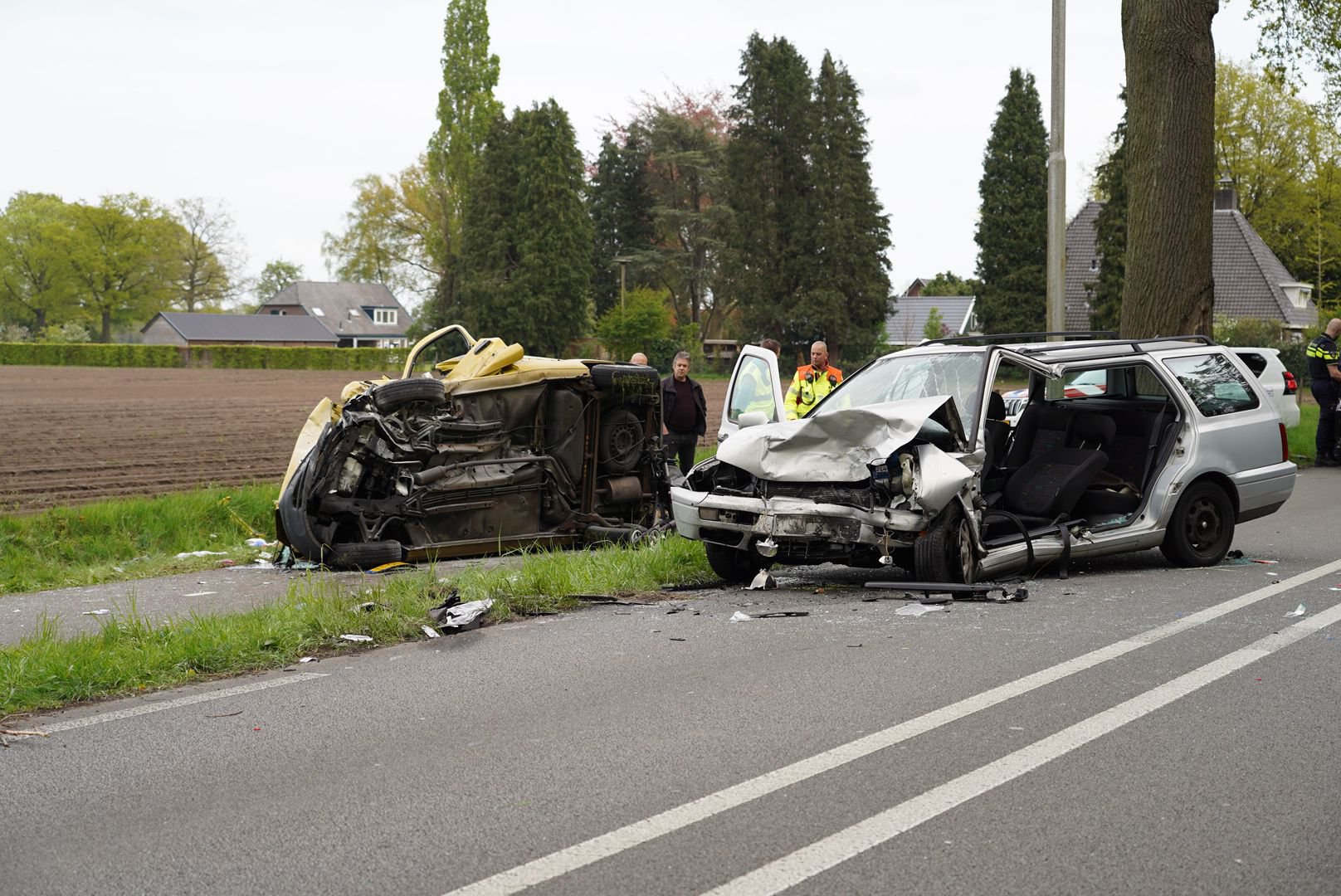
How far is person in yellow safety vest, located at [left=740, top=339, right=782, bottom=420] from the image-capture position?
1233 centimetres

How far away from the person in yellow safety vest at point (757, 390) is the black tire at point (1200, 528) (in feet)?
12.4

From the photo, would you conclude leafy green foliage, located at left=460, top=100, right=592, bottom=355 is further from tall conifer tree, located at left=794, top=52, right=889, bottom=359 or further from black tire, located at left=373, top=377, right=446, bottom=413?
black tire, located at left=373, top=377, right=446, bottom=413

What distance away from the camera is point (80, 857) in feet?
12.7

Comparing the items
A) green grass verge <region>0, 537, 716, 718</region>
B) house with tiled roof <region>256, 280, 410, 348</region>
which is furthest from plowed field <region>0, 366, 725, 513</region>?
house with tiled roof <region>256, 280, 410, 348</region>

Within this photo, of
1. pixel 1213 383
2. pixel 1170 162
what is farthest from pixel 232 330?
pixel 1213 383

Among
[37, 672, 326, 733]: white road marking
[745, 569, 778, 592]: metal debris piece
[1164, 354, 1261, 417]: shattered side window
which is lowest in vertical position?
[745, 569, 778, 592]: metal debris piece

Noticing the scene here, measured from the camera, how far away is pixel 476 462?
11133 millimetres

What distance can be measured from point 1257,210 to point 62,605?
67.6 meters

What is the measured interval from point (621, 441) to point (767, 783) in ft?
25.9

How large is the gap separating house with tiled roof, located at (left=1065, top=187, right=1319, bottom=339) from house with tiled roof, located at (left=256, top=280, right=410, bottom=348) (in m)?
71.9

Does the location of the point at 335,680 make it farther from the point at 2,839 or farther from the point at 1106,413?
the point at 1106,413

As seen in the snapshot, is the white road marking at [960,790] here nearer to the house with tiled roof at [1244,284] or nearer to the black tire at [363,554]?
the black tire at [363,554]

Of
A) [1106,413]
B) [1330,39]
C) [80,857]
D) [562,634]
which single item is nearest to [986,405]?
[1106,413]

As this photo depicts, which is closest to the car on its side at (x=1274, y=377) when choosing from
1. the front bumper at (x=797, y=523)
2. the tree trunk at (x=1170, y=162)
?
the front bumper at (x=797, y=523)
